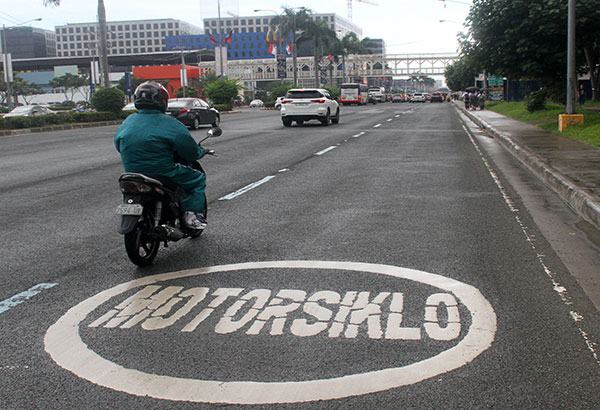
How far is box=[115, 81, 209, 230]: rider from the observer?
6.23m

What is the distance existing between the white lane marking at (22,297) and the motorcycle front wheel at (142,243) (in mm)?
672

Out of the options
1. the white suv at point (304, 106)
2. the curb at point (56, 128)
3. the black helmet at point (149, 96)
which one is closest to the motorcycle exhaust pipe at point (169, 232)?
the black helmet at point (149, 96)

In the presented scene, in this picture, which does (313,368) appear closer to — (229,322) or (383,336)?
(383,336)

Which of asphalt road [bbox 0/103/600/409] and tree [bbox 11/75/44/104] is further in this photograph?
tree [bbox 11/75/44/104]

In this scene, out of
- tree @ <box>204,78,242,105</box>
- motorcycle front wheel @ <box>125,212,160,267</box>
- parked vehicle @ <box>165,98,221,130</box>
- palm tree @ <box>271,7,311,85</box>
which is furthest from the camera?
palm tree @ <box>271,7,311,85</box>

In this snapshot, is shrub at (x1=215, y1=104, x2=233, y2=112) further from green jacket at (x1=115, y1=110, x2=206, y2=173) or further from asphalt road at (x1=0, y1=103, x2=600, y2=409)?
green jacket at (x1=115, y1=110, x2=206, y2=173)

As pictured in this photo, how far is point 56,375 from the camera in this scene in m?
3.76

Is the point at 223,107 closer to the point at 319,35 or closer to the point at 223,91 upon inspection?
the point at 223,91

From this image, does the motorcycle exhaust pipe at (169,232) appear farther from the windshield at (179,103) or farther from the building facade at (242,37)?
the building facade at (242,37)

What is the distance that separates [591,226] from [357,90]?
75.9 metres

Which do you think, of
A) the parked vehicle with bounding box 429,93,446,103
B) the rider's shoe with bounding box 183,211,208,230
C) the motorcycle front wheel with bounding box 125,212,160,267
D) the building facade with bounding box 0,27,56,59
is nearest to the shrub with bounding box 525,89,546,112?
the rider's shoe with bounding box 183,211,208,230

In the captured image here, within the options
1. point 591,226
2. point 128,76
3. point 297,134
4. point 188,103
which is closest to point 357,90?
point 128,76

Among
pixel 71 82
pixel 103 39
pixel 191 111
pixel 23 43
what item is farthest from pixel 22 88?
pixel 23 43

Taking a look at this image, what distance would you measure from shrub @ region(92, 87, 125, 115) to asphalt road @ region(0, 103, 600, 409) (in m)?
30.9
